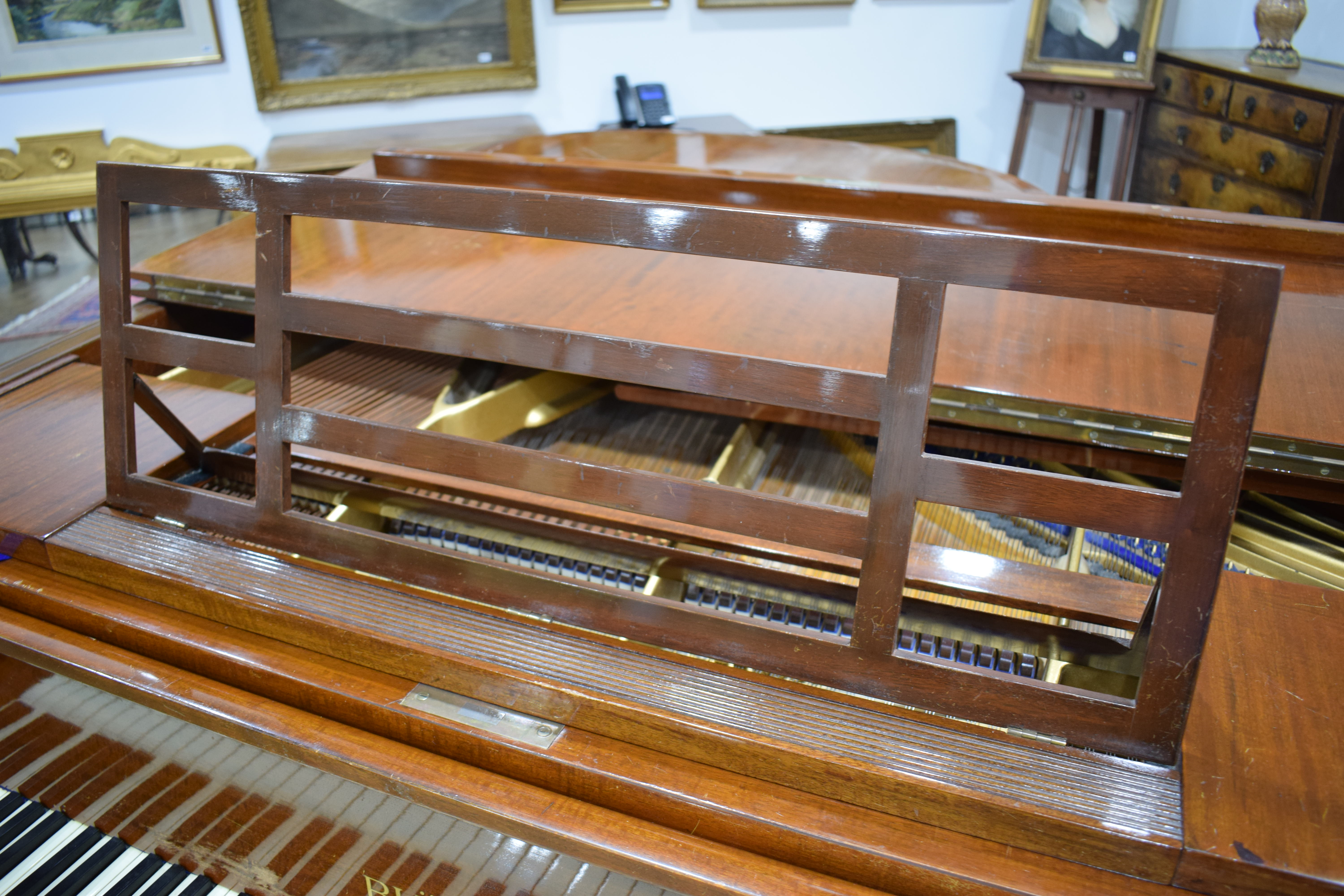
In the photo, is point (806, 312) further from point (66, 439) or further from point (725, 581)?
point (66, 439)

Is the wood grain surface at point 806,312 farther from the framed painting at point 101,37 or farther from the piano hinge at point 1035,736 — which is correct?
the framed painting at point 101,37

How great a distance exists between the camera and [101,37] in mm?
5109

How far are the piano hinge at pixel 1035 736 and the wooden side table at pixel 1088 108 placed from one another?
15.9 feet

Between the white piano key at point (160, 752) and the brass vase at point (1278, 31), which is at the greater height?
the brass vase at point (1278, 31)

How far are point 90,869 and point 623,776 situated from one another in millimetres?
854

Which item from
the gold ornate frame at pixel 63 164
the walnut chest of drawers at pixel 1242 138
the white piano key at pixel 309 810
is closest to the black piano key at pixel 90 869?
the white piano key at pixel 309 810

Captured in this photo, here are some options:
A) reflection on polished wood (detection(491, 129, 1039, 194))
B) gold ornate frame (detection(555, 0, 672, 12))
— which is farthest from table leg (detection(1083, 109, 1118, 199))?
gold ornate frame (detection(555, 0, 672, 12))

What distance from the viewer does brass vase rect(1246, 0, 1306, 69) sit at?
4.24 m

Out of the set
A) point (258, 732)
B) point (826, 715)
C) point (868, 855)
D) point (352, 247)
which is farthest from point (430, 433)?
point (352, 247)

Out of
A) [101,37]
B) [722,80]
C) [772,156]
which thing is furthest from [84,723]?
[722,80]

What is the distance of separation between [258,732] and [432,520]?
51 centimetres

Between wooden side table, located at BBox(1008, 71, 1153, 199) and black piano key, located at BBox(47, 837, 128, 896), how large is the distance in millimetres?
5355

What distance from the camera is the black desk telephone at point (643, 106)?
544 cm

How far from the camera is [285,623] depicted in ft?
4.17
